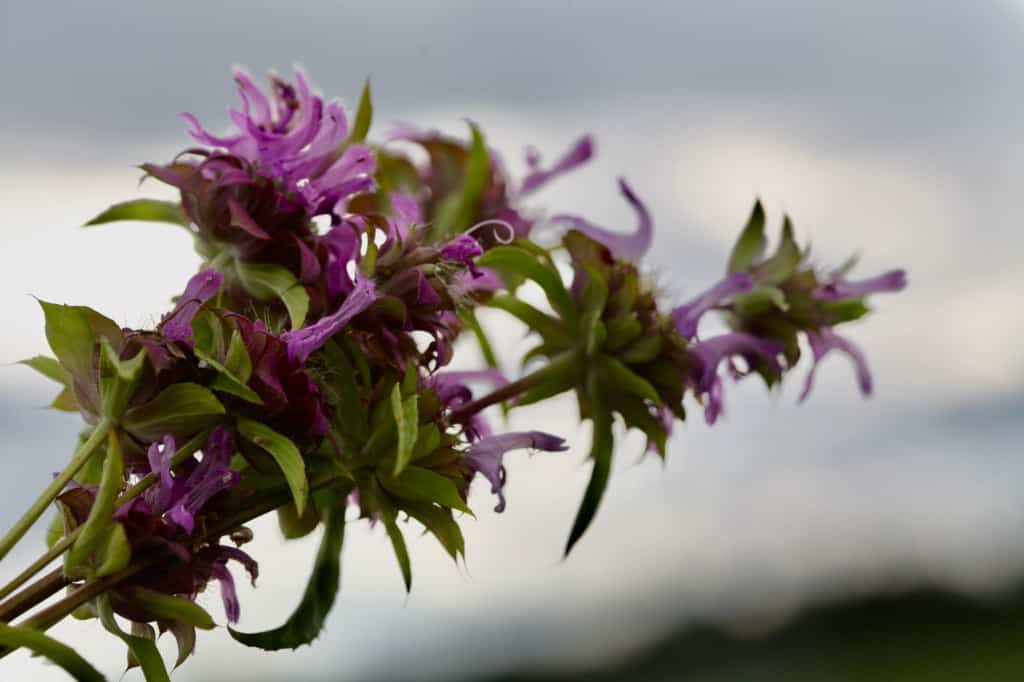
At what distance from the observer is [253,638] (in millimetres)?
623

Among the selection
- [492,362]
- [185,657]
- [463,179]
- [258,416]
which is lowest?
[185,657]

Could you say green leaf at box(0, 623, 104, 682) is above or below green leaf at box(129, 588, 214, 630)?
below

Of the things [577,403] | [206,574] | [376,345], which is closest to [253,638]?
[206,574]

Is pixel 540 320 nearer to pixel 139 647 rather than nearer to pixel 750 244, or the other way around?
pixel 750 244

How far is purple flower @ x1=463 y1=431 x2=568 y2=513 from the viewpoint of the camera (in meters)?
0.67

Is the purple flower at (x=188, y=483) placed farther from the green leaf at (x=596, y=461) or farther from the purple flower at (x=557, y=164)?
the purple flower at (x=557, y=164)

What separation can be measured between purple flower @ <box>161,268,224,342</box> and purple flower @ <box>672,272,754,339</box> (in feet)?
0.97

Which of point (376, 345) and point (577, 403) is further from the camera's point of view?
point (577, 403)

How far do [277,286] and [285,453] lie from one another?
11 cm

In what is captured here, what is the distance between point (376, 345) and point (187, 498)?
12 centimetres

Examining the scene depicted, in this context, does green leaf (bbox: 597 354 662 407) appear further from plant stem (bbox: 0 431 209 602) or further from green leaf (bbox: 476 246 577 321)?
plant stem (bbox: 0 431 209 602)

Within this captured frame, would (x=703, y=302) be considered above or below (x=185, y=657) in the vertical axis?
above

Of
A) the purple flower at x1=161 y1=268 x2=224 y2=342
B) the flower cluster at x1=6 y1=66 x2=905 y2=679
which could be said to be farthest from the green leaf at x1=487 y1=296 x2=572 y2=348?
the purple flower at x1=161 y1=268 x2=224 y2=342

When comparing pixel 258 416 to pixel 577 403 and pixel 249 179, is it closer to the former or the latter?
pixel 249 179
